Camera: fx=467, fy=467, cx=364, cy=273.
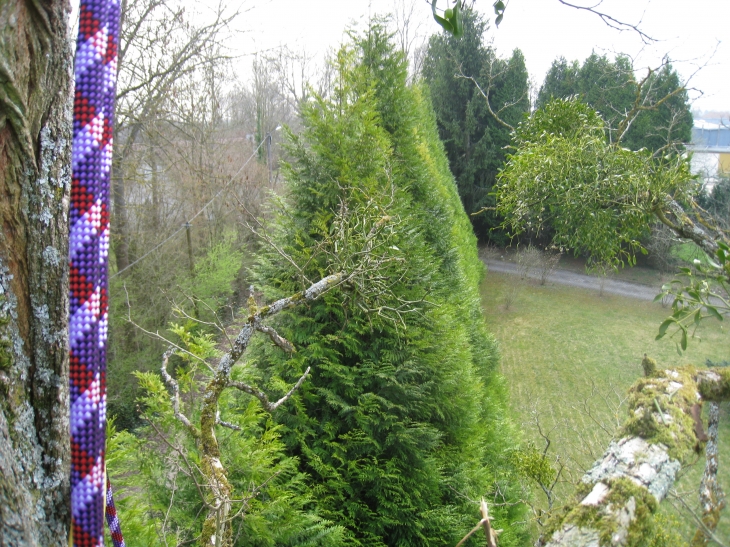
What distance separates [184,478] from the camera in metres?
3.21

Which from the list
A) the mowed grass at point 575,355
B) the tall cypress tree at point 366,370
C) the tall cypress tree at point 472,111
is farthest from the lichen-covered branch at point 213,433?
the tall cypress tree at point 472,111

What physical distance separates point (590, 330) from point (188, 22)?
13667 mm

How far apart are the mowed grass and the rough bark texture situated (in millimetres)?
8228

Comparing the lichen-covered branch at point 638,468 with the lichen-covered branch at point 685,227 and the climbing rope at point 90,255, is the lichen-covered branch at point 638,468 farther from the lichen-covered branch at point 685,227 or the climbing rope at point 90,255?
the climbing rope at point 90,255

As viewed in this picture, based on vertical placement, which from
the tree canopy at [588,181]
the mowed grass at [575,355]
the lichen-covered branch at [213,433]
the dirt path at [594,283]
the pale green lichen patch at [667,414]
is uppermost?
the tree canopy at [588,181]

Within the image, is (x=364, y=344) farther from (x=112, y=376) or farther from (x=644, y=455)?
(x=112, y=376)

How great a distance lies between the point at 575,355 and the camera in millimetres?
13195

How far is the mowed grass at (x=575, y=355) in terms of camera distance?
940 cm

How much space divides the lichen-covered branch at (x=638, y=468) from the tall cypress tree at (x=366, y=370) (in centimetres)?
186

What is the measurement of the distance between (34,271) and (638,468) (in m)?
1.77

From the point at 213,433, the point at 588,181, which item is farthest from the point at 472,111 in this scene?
the point at 213,433

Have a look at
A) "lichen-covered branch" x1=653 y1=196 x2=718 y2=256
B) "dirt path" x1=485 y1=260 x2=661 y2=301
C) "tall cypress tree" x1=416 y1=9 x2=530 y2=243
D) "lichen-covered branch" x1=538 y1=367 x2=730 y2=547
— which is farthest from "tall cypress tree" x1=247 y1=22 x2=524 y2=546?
"tall cypress tree" x1=416 y1=9 x2=530 y2=243

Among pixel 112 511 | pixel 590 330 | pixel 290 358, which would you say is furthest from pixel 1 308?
pixel 590 330

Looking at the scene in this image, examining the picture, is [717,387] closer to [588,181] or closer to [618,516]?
[618,516]
